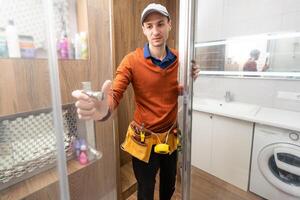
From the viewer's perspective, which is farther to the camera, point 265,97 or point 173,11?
point 173,11

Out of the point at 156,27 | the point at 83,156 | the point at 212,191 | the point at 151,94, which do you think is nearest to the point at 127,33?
the point at 156,27

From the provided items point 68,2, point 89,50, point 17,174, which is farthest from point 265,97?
point 17,174

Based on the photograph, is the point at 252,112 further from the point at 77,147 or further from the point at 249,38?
the point at 77,147

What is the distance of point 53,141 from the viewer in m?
0.54

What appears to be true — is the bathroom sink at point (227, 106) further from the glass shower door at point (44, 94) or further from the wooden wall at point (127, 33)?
the glass shower door at point (44, 94)

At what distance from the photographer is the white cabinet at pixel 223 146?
67.8 inches

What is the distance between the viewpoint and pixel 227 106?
201 cm

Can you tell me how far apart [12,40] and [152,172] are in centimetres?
96

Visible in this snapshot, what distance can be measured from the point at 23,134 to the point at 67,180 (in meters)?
0.20

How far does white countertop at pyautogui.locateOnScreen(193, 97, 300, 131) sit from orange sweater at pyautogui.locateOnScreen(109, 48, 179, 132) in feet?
1.60

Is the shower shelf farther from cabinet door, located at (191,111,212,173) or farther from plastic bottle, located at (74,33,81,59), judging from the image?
cabinet door, located at (191,111,212,173)

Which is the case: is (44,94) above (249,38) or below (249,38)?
below

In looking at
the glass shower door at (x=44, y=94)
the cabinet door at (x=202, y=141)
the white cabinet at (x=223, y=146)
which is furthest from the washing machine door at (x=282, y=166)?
the glass shower door at (x=44, y=94)

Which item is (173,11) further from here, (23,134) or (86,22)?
(23,134)
